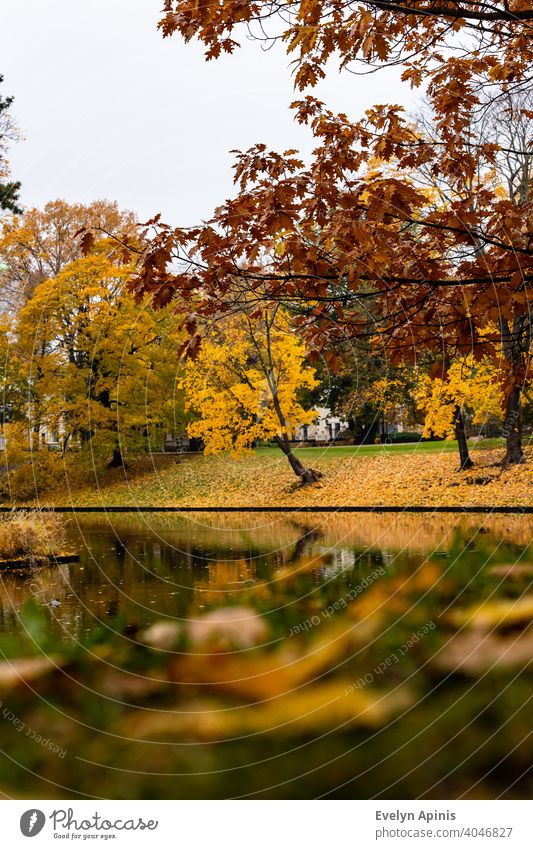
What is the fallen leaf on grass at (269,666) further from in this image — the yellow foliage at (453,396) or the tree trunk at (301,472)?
the tree trunk at (301,472)

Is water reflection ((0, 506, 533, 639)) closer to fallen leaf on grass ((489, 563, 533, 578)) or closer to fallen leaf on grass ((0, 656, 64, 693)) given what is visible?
fallen leaf on grass ((489, 563, 533, 578))

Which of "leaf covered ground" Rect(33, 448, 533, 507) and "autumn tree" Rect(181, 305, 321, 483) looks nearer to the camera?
"leaf covered ground" Rect(33, 448, 533, 507)

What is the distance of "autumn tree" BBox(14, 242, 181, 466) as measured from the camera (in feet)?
78.3

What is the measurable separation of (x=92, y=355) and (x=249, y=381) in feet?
19.7

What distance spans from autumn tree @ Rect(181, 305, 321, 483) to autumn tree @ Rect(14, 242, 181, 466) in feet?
6.11

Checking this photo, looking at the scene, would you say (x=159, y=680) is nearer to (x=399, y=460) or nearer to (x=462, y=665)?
(x=462, y=665)

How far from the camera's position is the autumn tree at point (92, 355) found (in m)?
23.9

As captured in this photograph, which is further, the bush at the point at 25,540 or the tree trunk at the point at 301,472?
the tree trunk at the point at 301,472

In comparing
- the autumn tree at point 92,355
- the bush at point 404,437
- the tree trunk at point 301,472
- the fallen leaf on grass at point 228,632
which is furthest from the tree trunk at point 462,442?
the fallen leaf on grass at point 228,632

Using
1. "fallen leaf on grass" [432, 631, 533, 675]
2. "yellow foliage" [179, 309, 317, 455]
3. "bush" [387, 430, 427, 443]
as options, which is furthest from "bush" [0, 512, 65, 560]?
"bush" [387, 430, 427, 443]

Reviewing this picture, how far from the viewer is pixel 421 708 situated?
234 cm

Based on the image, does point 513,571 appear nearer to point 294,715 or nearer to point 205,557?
point 294,715

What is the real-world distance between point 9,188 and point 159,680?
1732 centimetres

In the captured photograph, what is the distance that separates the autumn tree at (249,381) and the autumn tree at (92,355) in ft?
6.11
